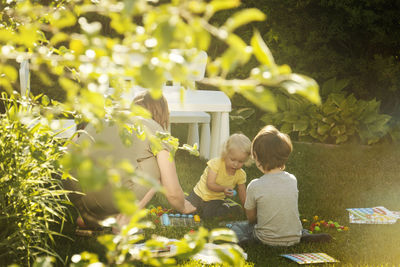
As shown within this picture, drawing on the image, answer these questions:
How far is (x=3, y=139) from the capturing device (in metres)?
2.25

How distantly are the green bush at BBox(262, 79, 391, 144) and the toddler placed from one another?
2.38 metres

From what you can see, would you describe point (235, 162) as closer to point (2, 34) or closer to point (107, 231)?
point (107, 231)

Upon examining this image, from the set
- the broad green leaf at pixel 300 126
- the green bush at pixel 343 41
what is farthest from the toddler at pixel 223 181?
the green bush at pixel 343 41

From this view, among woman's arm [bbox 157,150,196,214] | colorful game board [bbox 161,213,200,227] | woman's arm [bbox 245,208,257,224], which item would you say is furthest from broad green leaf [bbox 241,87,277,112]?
colorful game board [bbox 161,213,200,227]

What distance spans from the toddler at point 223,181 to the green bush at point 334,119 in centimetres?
238

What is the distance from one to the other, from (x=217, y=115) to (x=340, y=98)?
74.4 inches

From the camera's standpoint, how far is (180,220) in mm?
3457

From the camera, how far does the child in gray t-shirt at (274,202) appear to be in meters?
3.02

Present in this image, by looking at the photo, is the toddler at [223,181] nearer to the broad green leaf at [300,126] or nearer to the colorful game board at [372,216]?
the colorful game board at [372,216]

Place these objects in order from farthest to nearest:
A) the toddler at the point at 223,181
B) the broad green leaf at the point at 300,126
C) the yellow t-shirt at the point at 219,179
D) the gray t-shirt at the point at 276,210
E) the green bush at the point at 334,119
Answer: the broad green leaf at the point at 300,126, the green bush at the point at 334,119, the yellow t-shirt at the point at 219,179, the toddler at the point at 223,181, the gray t-shirt at the point at 276,210

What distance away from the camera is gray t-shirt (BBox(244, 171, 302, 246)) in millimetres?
3010

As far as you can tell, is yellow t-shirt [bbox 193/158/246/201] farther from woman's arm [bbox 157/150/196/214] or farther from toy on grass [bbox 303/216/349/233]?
toy on grass [bbox 303/216/349/233]

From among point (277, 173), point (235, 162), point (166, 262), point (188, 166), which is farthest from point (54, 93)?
point (166, 262)

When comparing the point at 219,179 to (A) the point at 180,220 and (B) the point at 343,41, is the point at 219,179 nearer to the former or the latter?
(A) the point at 180,220
